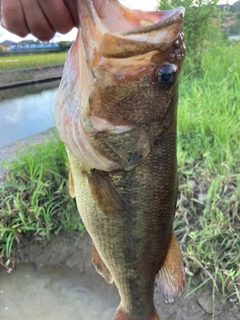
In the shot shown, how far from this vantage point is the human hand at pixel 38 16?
80cm

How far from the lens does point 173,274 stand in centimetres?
139

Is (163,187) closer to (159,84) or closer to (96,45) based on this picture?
(159,84)

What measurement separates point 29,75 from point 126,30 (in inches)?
345

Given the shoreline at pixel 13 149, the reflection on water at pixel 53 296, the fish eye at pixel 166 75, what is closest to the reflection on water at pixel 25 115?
the shoreline at pixel 13 149

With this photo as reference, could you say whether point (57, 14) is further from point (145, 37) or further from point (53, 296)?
point (53, 296)

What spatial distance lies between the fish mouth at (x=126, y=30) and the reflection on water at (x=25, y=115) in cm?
368

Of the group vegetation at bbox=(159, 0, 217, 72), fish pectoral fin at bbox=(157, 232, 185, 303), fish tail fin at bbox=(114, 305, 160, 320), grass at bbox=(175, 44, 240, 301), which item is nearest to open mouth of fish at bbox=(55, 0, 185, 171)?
fish pectoral fin at bbox=(157, 232, 185, 303)

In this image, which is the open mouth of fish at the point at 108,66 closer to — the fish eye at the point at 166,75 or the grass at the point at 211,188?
the fish eye at the point at 166,75

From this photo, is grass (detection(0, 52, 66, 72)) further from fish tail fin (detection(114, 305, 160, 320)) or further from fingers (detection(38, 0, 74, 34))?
fingers (detection(38, 0, 74, 34))

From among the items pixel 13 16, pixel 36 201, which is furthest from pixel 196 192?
pixel 13 16

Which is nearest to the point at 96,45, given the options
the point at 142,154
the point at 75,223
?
the point at 142,154

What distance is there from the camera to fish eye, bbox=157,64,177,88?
40.3 inches

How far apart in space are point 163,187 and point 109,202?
173 mm

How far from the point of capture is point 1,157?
3795 millimetres
